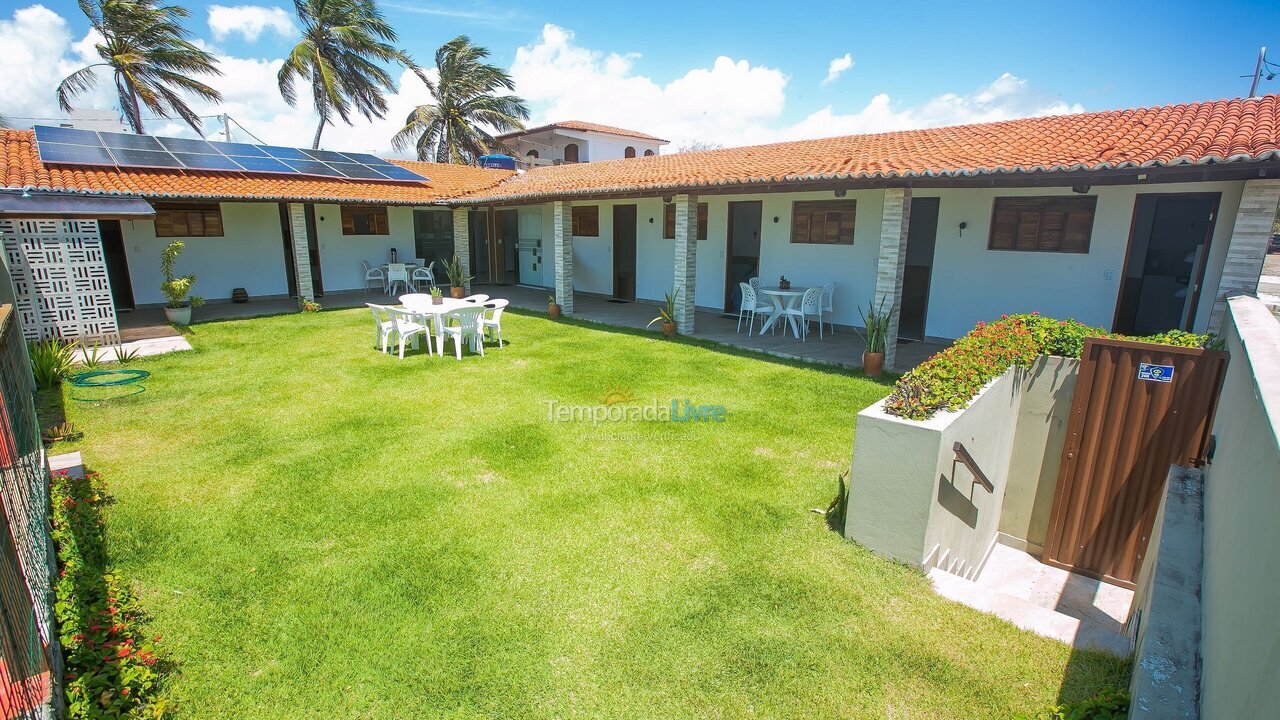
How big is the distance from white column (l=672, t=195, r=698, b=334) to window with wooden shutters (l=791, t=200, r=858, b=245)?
2305 millimetres

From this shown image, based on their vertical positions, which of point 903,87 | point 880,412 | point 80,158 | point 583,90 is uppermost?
point 583,90

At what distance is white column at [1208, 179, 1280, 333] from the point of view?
644 cm

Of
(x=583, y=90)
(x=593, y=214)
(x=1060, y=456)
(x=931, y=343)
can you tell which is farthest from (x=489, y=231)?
(x=583, y=90)

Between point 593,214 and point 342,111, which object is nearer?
point 593,214

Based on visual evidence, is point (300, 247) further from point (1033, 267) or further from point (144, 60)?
point (144, 60)

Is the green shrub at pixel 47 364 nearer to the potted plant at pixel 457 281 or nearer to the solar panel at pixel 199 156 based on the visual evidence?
the solar panel at pixel 199 156

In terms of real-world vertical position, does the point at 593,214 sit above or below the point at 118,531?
above

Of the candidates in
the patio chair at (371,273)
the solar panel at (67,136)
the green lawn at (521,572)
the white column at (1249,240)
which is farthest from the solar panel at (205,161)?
the white column at (1249,240)

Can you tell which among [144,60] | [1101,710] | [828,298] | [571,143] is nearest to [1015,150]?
[828,298]

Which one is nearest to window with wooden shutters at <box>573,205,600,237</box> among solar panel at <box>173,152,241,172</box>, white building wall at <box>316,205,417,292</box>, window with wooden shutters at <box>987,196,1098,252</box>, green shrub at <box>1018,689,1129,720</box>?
white building wall at <box>316,205,417,292</box>

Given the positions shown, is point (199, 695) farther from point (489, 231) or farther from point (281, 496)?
point (489, 231)

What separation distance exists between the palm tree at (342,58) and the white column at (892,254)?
26.0 meters

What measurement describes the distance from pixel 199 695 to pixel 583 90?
43647 millimetres

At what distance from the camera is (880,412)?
4.25m
